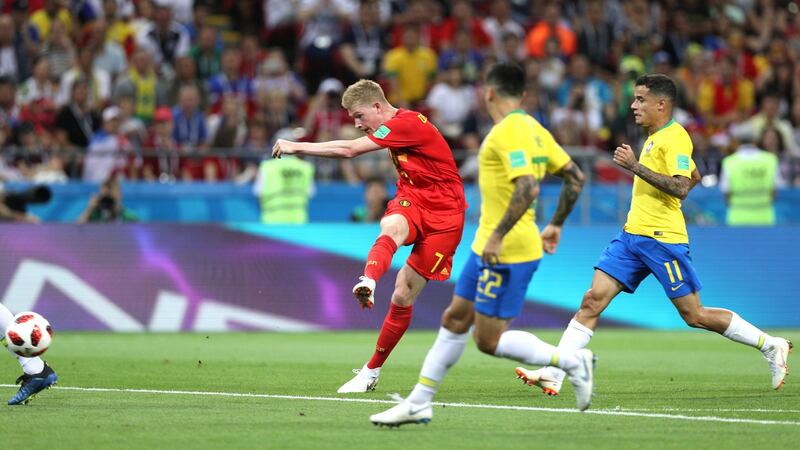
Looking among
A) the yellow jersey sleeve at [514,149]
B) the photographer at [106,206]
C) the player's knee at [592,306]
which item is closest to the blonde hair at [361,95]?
the player's knee at [592,306]

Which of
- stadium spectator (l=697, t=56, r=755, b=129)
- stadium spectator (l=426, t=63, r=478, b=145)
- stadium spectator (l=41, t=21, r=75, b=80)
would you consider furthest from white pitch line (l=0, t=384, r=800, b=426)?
stadium spectator (l=697, t=56, r=755, b=129)

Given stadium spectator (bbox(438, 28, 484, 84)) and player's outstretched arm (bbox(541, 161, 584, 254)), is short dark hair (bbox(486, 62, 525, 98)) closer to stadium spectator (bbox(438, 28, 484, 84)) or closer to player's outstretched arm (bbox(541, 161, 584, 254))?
player's outstretched arm (bbox(541, 161, 584, 254))

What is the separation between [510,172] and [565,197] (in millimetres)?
851

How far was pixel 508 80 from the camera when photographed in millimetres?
8484

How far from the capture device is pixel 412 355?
14.6 meters

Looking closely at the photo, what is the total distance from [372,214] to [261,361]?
6054 millimetres

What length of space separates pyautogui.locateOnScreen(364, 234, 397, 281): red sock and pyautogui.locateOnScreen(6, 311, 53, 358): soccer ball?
2.50 m

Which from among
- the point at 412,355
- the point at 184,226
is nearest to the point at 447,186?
the point at 412,355

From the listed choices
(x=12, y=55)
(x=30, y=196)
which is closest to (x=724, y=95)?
(x=12, y=55)

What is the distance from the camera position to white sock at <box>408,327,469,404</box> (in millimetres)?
8359

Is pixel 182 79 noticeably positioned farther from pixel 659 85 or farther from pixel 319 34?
pixel 659 85

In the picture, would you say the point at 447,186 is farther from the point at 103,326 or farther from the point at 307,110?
the point at 307,110

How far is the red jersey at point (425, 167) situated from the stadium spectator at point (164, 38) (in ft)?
40.8

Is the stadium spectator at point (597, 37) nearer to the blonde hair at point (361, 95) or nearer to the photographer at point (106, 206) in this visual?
the photographer at point (106, 206)
